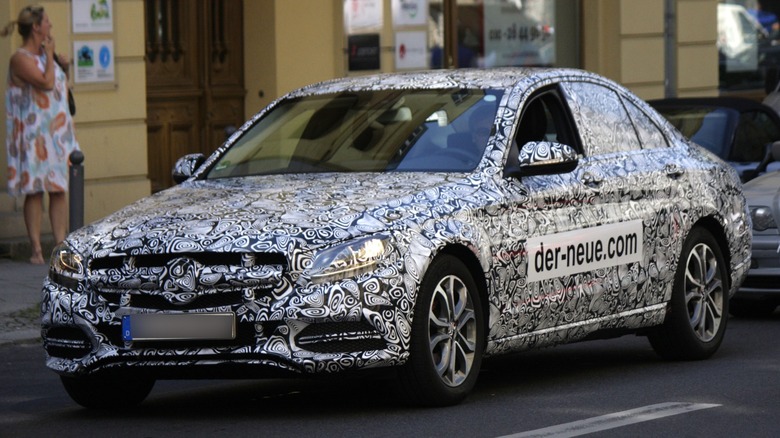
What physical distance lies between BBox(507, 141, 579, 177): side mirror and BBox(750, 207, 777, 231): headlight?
380cm

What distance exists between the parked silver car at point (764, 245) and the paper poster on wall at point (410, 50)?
8.18 meters

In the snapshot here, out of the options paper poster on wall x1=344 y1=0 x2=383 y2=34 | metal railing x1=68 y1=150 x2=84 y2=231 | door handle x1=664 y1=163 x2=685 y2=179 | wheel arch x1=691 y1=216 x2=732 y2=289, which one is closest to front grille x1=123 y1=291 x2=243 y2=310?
door handle x1=664 y1=163 x2=685 y2=179

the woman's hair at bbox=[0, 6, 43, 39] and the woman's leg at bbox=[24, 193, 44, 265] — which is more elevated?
the woman's hair at bbox=[0, 6, 43, 39]

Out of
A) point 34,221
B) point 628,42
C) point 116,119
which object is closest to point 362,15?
point 116,119

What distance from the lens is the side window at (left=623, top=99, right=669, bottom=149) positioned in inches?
372

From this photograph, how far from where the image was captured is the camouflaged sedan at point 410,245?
712 centimetres

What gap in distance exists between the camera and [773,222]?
11.6m

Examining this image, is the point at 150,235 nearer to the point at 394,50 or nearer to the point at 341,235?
the point at 341,235

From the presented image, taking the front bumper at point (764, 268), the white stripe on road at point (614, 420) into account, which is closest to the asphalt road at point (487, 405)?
the white stripe on road at point (614, 420)

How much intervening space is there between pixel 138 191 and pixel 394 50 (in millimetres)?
4374

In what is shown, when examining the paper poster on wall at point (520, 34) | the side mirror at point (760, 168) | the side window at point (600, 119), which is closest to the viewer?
the side window at point (600, 119)

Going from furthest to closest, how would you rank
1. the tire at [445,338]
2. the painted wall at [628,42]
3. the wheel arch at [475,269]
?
the painted wall at [628,42], the wheel arch at [475,269], the tire at [445,338]

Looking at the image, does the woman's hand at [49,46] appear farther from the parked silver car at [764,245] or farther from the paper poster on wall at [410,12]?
the paper poster on wall at [410,12]

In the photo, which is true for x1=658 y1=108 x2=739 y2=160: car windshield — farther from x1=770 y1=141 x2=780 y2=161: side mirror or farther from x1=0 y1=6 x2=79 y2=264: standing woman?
x1=0 y1=6 x2=79 y2=264: standing woman
